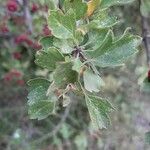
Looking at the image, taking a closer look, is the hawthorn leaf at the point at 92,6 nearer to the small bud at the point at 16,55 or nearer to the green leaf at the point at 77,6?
the green leaf at the point at 77,6

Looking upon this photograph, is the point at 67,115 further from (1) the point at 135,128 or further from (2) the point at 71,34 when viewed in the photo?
(2) the point at 71,34

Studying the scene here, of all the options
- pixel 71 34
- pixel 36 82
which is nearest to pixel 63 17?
pixel 71 34

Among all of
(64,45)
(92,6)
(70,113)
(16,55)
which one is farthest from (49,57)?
(70,113)

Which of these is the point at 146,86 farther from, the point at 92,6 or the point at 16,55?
the point at 16,55

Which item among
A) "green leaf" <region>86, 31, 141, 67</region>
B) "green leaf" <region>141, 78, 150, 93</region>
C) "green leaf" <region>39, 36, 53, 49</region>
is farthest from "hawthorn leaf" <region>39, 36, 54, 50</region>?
"green leaf" <region>141, 78, 150, 93</region>

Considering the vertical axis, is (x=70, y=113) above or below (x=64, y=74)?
below

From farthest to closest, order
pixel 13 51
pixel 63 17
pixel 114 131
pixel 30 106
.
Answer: pixel 114 131 < pixel 13 51 < pixel 30 106 < pixel 63 17

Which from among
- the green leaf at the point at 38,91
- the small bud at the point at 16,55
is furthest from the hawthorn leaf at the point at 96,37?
the small bud at the point at 16,55
